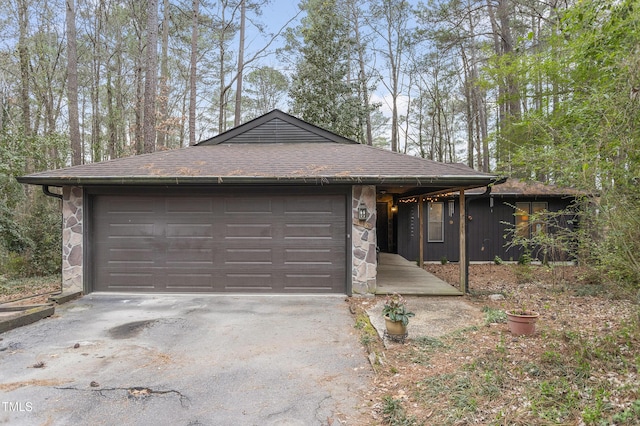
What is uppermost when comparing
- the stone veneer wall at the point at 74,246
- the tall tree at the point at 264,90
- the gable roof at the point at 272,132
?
the tall tree at the point at 264,90

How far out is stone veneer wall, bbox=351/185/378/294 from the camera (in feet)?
21.9

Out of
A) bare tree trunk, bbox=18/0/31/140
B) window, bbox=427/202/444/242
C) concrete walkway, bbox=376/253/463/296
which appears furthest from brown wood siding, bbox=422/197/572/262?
bare tree trunk, bbox=18/0/31/140

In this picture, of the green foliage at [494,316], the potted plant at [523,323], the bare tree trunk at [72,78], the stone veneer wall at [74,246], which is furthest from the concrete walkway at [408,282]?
the bare tree trunk at [72,78]

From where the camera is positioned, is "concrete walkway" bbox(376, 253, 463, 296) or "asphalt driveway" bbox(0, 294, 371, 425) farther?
"concrete walkway" bbox(376, 253, 463, 296)

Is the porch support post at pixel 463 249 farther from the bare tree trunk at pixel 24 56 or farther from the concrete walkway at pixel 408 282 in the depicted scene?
the bare tree trunk at pixel 24 56

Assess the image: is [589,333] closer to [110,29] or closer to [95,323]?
[95,323]

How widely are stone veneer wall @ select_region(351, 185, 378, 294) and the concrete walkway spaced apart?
0.33m

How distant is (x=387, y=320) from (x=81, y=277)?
5.73 metres

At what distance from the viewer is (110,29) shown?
16.0 metres

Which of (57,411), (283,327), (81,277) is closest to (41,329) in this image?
(81,277)

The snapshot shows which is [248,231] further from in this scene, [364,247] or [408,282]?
[408,282]

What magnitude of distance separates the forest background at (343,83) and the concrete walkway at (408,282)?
2.70 meters

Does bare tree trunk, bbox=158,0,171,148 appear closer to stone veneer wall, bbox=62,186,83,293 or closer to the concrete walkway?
stone veneer wall, bbox=62,186,83,293

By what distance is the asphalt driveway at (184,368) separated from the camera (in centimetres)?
281
